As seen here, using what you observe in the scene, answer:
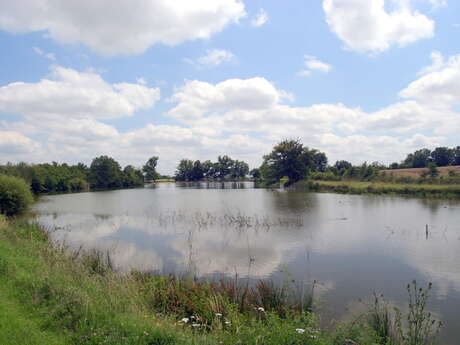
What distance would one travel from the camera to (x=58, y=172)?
237 feet

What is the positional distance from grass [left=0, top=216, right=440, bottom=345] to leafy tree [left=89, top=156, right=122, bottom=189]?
84.9m

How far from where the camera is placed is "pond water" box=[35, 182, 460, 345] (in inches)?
360

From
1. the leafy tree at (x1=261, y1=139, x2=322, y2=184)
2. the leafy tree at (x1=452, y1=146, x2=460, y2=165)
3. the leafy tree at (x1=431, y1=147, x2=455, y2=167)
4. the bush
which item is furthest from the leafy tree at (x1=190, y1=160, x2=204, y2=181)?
the bush

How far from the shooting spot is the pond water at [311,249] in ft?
30.0

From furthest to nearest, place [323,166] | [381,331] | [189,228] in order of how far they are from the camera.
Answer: [323,166], [189,228], [381,331]

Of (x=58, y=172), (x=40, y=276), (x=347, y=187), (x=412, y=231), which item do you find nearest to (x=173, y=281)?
(x=40, y=276)

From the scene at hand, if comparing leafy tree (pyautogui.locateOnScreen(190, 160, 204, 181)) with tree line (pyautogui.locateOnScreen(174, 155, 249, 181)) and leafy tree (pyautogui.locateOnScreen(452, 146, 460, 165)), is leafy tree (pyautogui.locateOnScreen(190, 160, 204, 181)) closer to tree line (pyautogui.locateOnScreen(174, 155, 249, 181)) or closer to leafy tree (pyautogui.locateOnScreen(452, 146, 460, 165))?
tree line (pyautogui.locateOnScreen(174, 155, 249, 181))

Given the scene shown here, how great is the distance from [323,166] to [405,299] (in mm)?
116019

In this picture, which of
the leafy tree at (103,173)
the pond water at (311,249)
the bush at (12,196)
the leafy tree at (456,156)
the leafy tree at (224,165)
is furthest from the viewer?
the leafy tree at (224,165)

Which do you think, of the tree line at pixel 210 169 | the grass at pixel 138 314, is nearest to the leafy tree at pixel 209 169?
the tree line at pixel 210 169

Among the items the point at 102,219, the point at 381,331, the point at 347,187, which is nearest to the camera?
the point at 381,331

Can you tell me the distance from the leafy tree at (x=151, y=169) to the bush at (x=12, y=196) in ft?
380

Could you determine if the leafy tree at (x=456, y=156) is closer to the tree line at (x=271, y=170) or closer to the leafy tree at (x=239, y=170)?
the tree line at (x=271, y=170)

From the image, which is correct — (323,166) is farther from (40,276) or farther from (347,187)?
(40,276)
